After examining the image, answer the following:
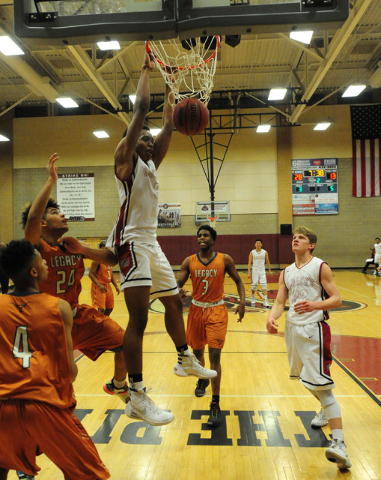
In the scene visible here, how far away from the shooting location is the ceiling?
13031 millimetres

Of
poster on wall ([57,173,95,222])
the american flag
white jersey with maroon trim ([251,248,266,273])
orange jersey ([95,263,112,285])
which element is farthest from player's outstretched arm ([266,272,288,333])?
poster on wall ([57,173,95,222])

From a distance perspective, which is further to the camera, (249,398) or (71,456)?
(249,398)

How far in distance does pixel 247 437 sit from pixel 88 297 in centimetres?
955

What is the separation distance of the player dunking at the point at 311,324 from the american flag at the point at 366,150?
1715cm

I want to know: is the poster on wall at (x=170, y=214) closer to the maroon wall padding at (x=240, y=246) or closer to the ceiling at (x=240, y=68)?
the maroon wall padding at (x=240, y=246)

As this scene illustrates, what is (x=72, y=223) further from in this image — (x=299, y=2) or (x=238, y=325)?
(x=299, y=2)

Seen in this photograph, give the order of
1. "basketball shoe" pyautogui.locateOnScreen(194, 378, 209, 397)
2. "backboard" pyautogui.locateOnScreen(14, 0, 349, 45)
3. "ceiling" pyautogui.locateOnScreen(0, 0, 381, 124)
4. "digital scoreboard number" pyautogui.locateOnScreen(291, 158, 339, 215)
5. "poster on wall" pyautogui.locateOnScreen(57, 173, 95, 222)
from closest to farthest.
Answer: "backboard" pyautogui.locateOnScreen(14, 0, 349, 45)
"basketball shoe" pyautogui.locateOnScreen(194, 378, 209, 397)
"ceiling" pyautogui.locateOnScreen(0, 0, 381, 124)
"digital scoreboard number" pyautogui.locateOnScreen(291, 158, 339, 215)
"poster on wall" pyautogui.locateOnScreen(57, 173, 95, 222)

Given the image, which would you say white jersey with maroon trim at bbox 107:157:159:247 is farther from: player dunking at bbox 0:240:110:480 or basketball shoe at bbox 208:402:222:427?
basketball shoe at bbox 208:402:222:427

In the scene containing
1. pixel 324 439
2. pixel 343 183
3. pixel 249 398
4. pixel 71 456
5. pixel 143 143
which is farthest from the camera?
pixel 343 183

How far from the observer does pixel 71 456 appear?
222 centimetres

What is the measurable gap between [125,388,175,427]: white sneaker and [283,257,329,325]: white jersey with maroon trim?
151 cm

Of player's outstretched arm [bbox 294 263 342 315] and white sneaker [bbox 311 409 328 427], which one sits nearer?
player's outstretched arm [bbox 294 263 342 315]

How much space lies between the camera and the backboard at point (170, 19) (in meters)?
2.88

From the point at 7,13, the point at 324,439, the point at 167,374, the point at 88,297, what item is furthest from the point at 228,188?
the point at 324,439
